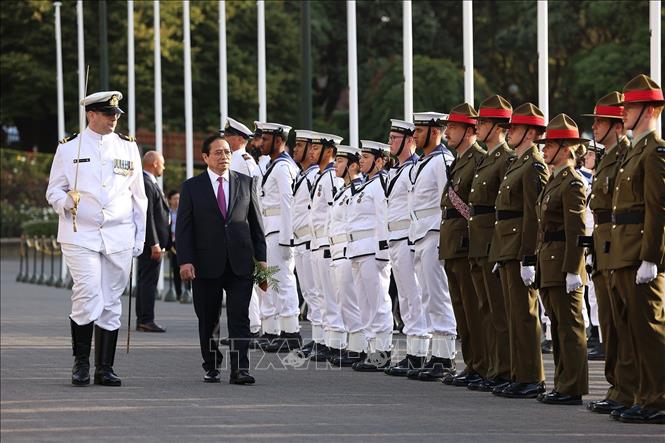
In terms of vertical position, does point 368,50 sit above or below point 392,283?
above

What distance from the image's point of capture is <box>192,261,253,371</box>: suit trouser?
14.9 meters

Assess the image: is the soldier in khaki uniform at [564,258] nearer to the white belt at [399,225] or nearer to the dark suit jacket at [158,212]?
the white belt at [399,225]

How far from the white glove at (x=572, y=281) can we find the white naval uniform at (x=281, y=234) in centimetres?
613

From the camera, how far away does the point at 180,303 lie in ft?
94.7

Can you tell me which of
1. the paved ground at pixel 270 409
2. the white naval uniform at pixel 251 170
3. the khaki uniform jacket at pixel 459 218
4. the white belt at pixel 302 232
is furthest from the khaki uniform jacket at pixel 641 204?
the white naval uniform at pixel 251 170

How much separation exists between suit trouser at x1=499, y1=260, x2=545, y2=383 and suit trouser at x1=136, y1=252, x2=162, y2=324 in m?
8.82

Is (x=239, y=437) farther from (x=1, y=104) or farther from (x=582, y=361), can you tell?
(x=1, y=104)

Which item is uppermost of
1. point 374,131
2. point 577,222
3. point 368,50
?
point 368,50

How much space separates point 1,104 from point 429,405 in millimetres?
53491

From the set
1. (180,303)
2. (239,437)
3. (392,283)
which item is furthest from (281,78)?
(239,437)

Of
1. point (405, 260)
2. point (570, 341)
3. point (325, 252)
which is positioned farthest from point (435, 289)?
point (325, 252)

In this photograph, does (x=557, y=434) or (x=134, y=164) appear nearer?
(x=557, y=434)

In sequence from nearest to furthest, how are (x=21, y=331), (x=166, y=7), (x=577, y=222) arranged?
(x=577, y=222)
(x=21, y=331)
(x=166, y=7)

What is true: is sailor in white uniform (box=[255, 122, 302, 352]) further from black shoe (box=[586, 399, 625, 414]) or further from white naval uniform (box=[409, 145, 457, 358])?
black shoe (box=[586, 399, 625, 414])
